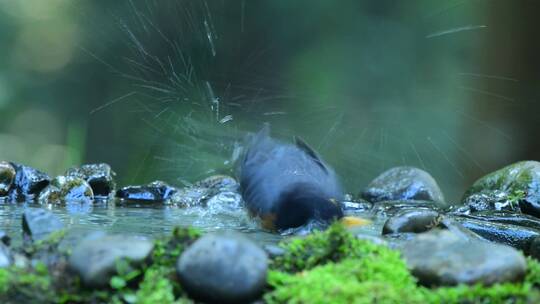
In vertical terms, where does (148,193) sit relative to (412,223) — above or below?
above

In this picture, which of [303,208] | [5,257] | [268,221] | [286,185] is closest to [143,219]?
[268,221]

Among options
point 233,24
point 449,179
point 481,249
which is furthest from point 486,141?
point 481,249

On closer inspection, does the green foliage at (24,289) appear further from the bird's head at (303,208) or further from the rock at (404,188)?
the rock at (404,188)

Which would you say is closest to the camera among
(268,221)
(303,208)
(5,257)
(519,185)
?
(5,257)

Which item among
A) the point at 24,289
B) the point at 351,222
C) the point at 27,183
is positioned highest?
the point at 27,183

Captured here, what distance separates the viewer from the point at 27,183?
6059 millimetres

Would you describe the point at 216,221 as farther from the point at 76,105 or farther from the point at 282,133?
the point at 76,105

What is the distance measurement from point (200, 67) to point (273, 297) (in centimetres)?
691

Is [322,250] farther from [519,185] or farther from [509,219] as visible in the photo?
[519,185]

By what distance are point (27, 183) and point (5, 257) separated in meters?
4.09

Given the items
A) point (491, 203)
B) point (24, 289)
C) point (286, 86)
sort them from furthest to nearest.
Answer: point (286, 86)
point (491, 203)
point (24, 289)

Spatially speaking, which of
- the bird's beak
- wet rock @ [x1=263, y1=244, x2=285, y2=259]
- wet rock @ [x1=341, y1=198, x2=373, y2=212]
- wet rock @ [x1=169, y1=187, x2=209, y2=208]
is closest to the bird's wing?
the bird's beak

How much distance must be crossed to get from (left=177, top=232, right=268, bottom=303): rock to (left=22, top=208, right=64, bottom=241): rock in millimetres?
761

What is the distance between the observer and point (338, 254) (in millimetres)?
2361
